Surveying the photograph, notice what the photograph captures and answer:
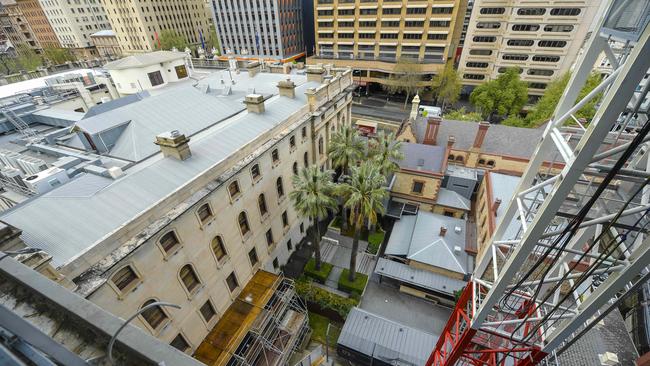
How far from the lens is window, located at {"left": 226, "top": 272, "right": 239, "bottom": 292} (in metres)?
21.4

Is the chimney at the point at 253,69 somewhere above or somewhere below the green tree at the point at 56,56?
above

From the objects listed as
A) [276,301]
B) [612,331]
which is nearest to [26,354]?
[276,301]

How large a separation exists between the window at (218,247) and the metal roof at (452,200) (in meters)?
24.1

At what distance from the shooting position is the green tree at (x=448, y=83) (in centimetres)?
5500

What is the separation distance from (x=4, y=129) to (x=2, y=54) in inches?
2670

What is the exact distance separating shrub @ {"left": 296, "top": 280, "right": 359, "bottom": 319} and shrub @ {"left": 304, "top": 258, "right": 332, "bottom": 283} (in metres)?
2.01

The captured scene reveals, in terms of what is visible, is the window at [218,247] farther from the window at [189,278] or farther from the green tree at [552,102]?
the green tree at [552,102]

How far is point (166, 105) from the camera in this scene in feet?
78.0

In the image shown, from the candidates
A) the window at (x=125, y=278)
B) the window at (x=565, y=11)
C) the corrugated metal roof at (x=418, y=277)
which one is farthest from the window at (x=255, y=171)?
the window at (x=565, y=11)

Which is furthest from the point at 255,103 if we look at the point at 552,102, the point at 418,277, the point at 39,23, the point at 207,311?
the point at 39,23

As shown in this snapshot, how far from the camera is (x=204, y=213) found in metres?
18.3

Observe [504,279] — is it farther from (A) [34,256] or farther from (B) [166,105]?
(B) [166,105]

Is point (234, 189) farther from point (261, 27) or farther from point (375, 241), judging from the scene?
point (261, 27)

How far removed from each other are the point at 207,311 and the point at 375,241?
Result: 18.3 meters
